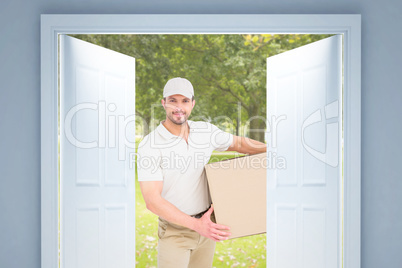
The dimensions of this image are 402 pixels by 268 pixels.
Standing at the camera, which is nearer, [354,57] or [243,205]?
[354,57]

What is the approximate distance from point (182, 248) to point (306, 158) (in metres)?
1.17

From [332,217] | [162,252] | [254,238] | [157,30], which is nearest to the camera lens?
[157,30]

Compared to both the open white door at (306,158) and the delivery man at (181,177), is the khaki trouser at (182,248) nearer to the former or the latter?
the delivery man at (181,177)

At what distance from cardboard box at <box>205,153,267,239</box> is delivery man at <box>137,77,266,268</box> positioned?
0.16m

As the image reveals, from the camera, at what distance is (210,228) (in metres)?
2.53

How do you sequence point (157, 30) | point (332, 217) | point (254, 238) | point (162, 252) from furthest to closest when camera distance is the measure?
point (254, 238) < point (162, 252) < point (332, 217) < point (157, 30)

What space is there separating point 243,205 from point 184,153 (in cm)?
68

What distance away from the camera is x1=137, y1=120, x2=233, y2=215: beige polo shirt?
2744 mm

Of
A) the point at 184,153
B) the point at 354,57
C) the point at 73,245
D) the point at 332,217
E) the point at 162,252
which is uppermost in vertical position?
the point at 354,57

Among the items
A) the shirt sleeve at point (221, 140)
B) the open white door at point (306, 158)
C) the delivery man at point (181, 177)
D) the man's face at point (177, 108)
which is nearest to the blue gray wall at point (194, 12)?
the open white door at point (306, 158)

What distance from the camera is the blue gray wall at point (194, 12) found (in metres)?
2.17
